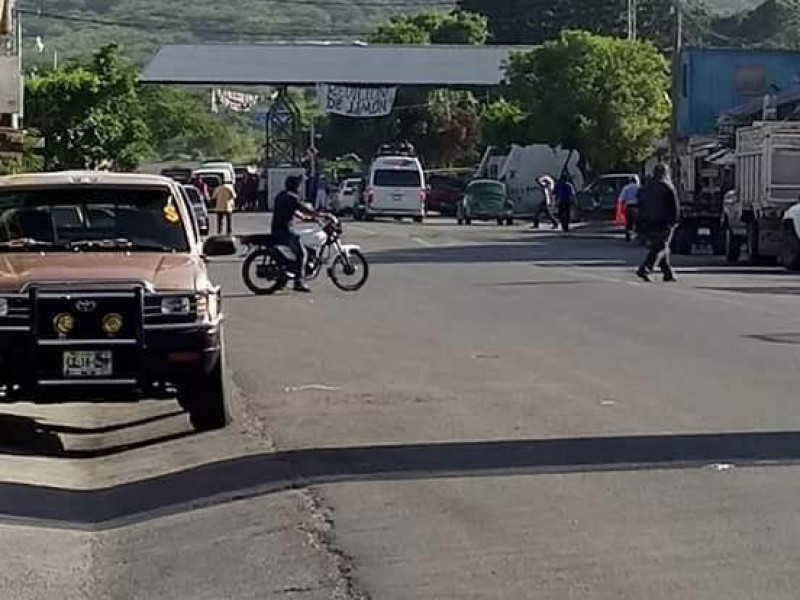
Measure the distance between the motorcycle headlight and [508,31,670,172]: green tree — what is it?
59050 millimetres

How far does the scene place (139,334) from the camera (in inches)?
538

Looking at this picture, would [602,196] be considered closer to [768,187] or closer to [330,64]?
[330,64]

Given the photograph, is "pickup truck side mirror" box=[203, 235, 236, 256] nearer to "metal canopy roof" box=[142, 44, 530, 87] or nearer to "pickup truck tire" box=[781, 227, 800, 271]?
"pickup truck tire" box=[781, 227, 800, 271]

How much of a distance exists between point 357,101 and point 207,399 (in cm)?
7504

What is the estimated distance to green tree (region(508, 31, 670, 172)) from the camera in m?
72.2

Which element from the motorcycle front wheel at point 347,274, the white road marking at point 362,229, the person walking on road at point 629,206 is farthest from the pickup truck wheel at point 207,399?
the white road marking at point 362,229

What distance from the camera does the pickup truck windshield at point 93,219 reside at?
15.0m

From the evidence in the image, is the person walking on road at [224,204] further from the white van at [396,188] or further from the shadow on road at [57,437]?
the shadow on road at [57,437]

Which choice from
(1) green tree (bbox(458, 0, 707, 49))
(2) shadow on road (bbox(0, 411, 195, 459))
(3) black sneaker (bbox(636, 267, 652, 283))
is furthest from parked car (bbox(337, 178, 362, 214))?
(2) shadow on road (bbox(0, 411, 195, 459))

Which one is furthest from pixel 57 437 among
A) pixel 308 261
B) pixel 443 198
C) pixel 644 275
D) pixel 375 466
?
pixel 443 198

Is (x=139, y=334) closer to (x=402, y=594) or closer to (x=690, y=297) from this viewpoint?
(x=402, y=594)

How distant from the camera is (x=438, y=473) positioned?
12.1 metres

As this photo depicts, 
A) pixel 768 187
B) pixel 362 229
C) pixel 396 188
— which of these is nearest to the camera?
pixel 768 187

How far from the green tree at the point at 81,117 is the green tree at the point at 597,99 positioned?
22695mm
